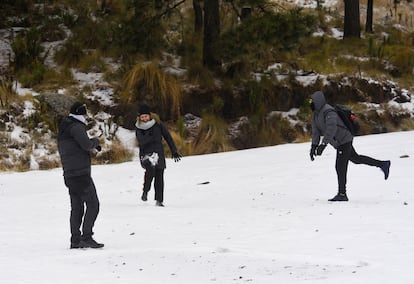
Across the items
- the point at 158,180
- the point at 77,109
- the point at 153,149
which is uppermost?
the point at 77,109

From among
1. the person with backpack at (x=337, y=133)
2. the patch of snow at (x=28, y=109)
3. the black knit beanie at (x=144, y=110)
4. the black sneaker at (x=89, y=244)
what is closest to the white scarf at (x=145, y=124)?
the black knit beanie at (x=144, y=110)

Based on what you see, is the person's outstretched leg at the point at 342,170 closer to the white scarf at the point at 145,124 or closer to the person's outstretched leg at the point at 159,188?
the person's outstretched leg at the point at 159,188

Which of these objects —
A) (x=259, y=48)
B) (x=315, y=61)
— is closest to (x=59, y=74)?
(x=259, y=48)

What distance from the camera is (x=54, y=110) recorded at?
15.2 metres

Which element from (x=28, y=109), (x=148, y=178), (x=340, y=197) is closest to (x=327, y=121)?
(x=340, y=197)

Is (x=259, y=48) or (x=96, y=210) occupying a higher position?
(x=259, y=48)

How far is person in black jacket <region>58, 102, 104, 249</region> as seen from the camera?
654 centimetres

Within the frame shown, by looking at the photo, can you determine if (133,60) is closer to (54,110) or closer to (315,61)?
(54,110)

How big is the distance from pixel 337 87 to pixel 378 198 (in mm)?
9334

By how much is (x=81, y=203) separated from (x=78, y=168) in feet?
1.28

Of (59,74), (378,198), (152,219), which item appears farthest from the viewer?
(59,74)

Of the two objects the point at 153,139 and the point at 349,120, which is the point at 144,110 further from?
the point at 349,120

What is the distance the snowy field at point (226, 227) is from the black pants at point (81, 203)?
0.25 m

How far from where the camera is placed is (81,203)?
22.2ft
